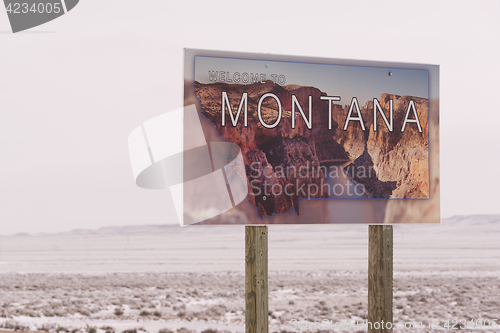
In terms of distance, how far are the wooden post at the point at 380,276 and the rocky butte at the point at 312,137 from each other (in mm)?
439

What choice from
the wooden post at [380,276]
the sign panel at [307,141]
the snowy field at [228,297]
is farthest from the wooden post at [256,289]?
the snowy field at [228,297]

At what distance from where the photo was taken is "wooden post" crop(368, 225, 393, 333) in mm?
4770

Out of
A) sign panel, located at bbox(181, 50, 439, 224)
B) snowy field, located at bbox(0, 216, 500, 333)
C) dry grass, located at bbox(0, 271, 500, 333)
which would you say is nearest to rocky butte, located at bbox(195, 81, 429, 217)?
sign panel, located at bbox(181, 50, 439, 224)

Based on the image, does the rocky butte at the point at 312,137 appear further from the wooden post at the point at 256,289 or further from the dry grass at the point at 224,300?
the dry grass at the point at 224,300

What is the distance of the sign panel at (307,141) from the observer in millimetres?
4348

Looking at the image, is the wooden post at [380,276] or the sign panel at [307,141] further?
the wooden post at [380,276]

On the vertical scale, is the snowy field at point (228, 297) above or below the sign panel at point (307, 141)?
below

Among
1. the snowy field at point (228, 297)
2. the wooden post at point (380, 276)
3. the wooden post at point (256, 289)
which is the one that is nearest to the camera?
the wooden post at point (256, 289)

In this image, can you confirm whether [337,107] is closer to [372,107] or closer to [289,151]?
[372,107]

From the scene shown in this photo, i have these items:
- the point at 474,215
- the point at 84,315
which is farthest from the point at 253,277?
the point at 474,215

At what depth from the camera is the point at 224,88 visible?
175 inches

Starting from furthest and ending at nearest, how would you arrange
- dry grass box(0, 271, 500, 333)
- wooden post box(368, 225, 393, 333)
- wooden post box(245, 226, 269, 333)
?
dry grass box(0, 271, 500, 333) < wooden post box(368, 225, 393, 333) < wooden post box(245, 226, 269, 333)

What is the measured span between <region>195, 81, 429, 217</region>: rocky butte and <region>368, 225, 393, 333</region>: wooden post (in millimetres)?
439

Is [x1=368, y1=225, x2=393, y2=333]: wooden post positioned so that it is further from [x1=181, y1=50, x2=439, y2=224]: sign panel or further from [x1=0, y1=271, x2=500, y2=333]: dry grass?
[x1=0, y1=271, x2=500, y2=333]: dry grass
